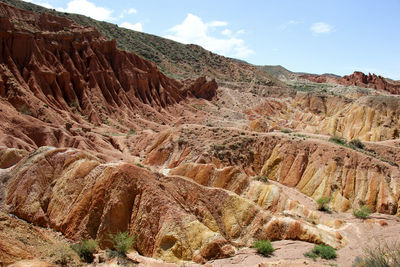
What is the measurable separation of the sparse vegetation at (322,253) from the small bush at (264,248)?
5.43 feet

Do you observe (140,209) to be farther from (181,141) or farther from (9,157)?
(181,141)

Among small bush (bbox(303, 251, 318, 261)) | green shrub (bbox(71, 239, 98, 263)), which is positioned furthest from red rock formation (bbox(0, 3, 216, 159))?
small bush (bbox(303, 251, 318, 261))

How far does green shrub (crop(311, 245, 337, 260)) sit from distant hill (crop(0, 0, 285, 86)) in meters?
69.5

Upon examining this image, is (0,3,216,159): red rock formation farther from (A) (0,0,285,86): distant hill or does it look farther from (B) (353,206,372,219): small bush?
(B) (353,206,372,219): small bush

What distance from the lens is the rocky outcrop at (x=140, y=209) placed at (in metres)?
15.9

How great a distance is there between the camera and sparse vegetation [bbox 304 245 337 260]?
16.2 m

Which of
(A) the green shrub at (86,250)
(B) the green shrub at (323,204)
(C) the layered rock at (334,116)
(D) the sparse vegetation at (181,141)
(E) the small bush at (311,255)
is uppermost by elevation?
(C) the layered rock at (334,116)

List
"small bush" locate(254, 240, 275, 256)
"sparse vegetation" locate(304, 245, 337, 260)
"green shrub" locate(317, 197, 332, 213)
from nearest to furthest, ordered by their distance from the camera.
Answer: "sparse vegetation" locate(304, 245, 337, 260) < "small bush" locate(254, 240, 275, 256) < "green shrub" locate(317, 197, 332, 213)

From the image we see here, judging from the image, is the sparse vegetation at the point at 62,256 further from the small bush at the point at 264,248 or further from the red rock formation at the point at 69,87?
the red rock formation at the point at 69,87

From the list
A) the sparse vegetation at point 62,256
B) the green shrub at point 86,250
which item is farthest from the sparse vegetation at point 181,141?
the sparse vegetation at point 62,256

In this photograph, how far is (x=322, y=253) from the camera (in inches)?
645

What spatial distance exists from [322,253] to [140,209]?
9.13 meters

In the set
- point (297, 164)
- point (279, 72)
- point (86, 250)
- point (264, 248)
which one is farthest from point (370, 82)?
point (86, 250)

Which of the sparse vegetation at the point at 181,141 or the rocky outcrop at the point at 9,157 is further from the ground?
the sparse vegetation at the point at 181,141
